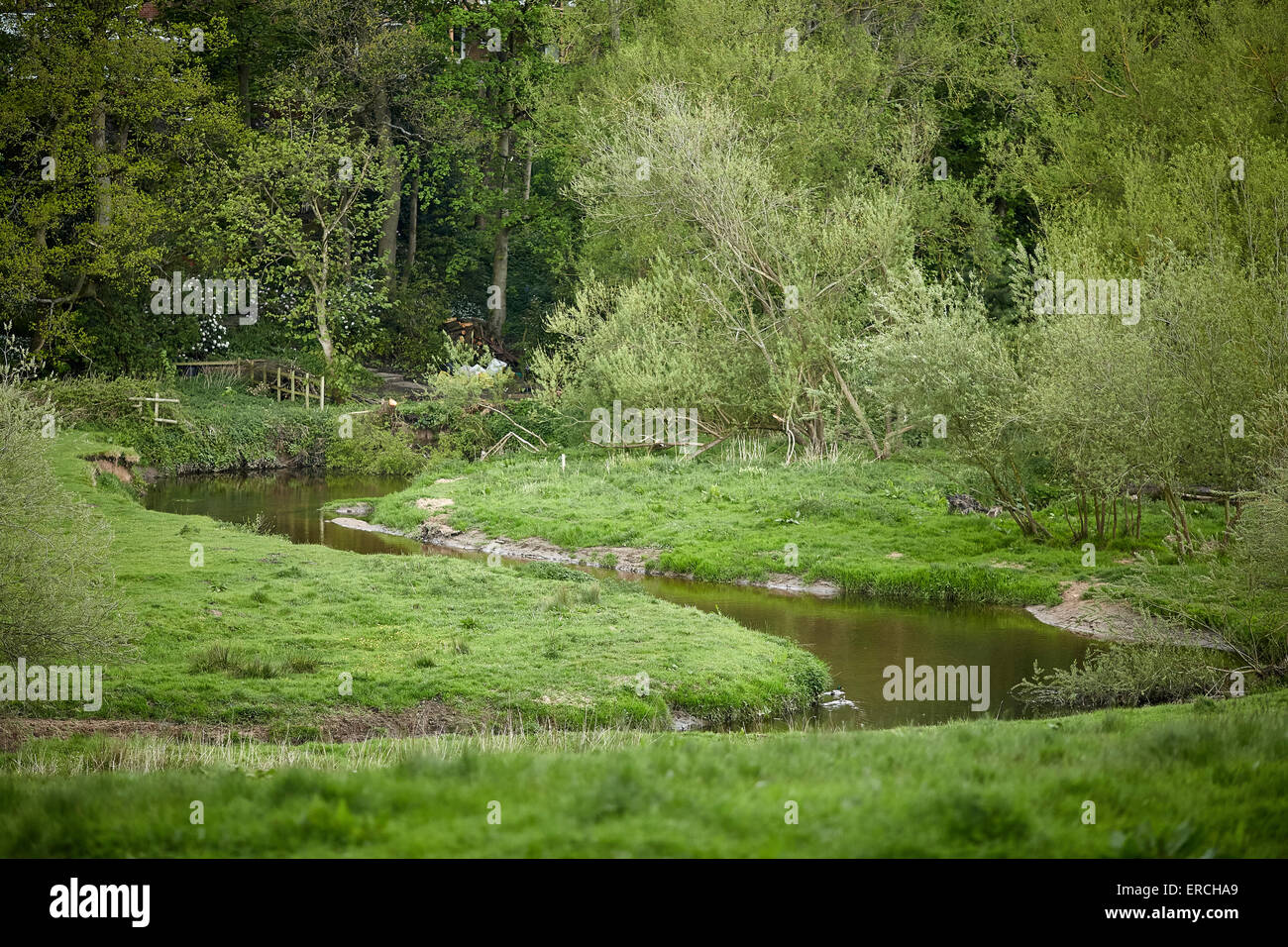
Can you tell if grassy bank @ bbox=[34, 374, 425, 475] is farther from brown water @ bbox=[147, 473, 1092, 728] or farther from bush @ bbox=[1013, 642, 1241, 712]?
bush @ bbox=[1013, 642, 1241, 712]

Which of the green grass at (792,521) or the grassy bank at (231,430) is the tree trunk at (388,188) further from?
the green grass at (792,521)

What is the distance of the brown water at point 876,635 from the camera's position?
1573 cm

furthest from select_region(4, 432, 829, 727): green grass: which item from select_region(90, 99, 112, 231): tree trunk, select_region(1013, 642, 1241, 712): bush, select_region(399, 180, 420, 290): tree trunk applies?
select_region(399, 180, 420, 290): tree trunk

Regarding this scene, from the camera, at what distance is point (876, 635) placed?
1947 cm

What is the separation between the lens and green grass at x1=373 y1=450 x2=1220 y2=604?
2234cm

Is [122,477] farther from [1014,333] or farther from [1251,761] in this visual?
[1251,761]

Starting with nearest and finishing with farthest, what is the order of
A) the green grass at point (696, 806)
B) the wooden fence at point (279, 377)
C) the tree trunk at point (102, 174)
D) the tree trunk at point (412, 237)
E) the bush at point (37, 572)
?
the green grass at point (696, 806) → the bush at point (37, 572) → the tree trunk at point (102, 174) → the wooden fence at point (279, 377) → the tree trunk at point (412, 237)

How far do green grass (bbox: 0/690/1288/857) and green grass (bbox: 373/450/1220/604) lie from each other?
46.6ft

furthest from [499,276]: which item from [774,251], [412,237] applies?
[774,251]

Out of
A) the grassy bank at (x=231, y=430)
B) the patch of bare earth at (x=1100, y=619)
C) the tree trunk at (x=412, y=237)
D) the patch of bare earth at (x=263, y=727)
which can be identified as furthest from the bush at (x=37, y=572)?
the tree trunk at (x=412, y=237)

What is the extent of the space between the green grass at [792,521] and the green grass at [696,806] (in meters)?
14.2

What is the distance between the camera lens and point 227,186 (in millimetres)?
41094

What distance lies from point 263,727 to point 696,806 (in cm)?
751

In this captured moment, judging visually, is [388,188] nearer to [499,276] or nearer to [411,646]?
[499,276]
